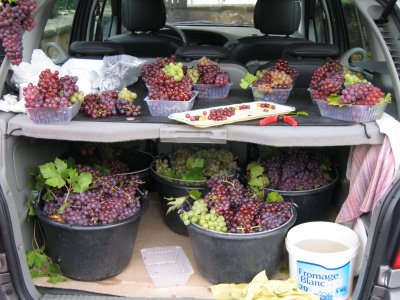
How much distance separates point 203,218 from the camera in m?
2.22

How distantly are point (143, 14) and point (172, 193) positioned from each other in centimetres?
186

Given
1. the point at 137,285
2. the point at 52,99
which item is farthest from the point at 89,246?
the point at 52,99

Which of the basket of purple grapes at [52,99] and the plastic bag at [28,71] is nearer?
the basket of purple grapes at [52,99]

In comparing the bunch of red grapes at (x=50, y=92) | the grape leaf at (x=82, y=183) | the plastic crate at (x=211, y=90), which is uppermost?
the bunch of red grapes at (x=50, y=92)

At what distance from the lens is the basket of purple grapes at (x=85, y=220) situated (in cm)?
220

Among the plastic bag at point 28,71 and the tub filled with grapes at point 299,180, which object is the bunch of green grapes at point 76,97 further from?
the tub filled with grapes at point 299,180

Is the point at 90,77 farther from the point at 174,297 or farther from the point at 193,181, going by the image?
the point at 174,297

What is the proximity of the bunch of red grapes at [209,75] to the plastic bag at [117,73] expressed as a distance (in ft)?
1.32

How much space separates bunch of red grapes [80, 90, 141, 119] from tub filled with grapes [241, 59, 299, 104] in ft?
2.04

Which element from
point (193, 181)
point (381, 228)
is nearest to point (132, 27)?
point (193, 181)

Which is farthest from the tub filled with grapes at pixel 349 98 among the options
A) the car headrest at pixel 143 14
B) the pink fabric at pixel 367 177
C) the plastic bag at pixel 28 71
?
the car headrest at pixel 143 14

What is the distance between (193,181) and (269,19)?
73.2 inches

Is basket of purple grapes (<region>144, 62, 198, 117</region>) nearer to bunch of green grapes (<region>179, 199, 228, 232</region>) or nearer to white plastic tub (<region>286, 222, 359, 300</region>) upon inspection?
bunch of green grapes (<region>179, 199, 228, 232</region>)

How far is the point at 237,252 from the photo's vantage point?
216 centimetres
